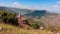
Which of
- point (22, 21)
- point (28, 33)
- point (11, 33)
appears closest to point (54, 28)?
point (28, 33)

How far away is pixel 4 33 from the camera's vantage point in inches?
339

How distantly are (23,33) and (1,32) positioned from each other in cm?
115

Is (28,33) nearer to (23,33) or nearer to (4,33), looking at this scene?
(23,33)

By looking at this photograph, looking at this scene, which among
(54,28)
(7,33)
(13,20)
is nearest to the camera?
(7,33)

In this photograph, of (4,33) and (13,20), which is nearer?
(4,33)

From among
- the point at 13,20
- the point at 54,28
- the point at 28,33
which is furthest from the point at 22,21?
the point at 28,33

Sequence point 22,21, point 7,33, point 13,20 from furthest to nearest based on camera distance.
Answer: point 22,21 < point 13,20 < point 7,33

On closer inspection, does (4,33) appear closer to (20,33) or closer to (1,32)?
(1,32)

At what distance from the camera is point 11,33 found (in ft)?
28.0

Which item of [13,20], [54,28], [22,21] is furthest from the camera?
[22,21]

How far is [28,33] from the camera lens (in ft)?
29.4

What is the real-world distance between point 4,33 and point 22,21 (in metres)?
9.29

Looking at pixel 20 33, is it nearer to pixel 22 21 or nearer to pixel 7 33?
pixel 7 33

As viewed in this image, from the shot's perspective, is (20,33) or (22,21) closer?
(20,33)
